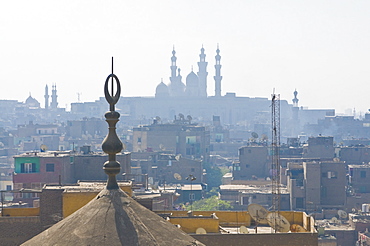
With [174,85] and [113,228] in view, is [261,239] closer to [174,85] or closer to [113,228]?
[113,228]

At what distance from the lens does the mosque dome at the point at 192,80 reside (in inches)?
4857

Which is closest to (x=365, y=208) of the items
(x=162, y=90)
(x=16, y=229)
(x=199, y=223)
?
(x=199, y=223)

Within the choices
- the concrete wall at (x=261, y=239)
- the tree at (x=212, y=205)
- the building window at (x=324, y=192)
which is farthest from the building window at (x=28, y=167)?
the concrete wall at (x=261, y=239)

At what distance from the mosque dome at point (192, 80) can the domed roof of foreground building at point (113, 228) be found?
120 meters

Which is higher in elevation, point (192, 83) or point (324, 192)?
point (192, 83)

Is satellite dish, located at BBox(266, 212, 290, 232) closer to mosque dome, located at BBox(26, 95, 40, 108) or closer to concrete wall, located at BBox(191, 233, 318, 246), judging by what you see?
concrete wall, located at BBox(191, 233, 318, 246)

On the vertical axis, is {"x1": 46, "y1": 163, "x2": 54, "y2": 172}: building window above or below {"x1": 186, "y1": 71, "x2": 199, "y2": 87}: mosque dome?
below

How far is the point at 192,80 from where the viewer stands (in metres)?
124

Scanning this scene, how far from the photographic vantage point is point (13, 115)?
422 ft

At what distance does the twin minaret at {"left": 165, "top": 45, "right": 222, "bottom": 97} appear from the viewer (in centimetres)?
12338

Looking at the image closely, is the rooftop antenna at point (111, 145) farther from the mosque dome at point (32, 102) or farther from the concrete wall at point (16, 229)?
the mosque dome at point (32, 102)

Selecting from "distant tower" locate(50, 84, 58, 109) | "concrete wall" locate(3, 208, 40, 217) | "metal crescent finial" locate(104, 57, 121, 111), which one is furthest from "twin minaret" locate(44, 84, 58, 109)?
"metal crescent finial" locate(104, 57, 121, 111)

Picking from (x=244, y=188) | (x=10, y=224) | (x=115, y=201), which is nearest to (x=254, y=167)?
(x=244, y=188)

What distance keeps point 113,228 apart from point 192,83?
120977 millimetres
